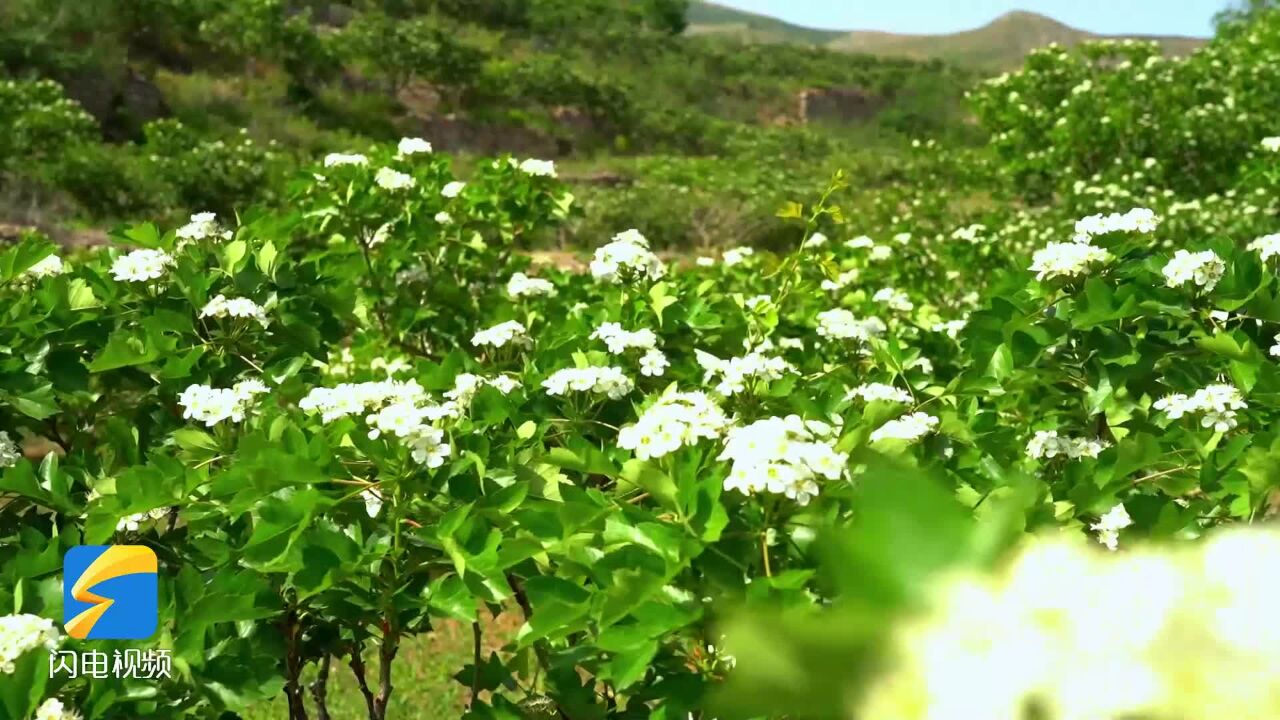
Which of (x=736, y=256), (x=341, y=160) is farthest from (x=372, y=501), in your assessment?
(x=736, y=256)

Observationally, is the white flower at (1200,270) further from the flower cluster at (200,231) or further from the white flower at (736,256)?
the white flower at (736,256)

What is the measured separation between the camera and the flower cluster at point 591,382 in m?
1.77

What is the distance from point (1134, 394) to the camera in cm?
198

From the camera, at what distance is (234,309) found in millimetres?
2010

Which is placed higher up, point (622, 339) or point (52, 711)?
point (622, 339)

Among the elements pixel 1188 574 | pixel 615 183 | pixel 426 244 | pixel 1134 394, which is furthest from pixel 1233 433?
pixel 615 183

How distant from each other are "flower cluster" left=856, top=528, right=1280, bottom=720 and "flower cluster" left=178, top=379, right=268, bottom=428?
150 cm

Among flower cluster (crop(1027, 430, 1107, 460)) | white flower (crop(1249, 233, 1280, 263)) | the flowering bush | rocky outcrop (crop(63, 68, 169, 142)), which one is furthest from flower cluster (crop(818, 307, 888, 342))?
rocky outcrop (crop(63, 68, 169, 142))

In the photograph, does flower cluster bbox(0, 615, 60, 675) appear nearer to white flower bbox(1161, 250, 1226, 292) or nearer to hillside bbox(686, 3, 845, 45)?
white flower bbox(1161, 250, 1226, 292)

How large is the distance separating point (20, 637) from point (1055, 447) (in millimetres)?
1593

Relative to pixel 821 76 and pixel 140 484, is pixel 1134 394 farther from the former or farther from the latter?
pixel 821 76

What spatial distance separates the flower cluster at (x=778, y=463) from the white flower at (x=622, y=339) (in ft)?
2.61

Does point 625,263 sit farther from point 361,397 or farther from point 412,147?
point 412,147

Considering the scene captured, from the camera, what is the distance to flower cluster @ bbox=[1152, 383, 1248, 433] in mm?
1729
